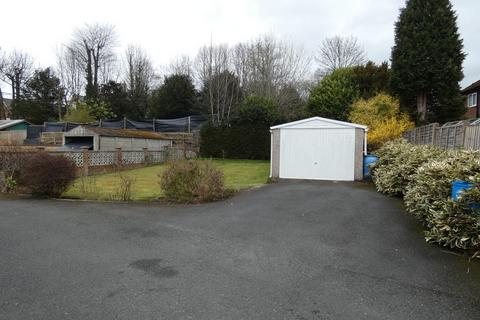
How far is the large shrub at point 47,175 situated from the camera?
9.90 meters

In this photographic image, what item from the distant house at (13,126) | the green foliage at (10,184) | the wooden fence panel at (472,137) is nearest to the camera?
the wooden fence panel at (472,137)

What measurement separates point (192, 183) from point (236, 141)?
15.2m

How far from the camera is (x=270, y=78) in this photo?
29.8 m

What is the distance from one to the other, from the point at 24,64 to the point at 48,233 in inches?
1722

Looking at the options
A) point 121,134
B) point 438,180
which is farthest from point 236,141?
point 438,180

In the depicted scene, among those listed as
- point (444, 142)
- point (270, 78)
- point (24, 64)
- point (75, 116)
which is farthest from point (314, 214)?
point (24, 64)

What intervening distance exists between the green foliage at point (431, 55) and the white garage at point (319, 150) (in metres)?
6.92

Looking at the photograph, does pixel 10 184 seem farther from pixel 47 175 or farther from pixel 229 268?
pixel 229 268

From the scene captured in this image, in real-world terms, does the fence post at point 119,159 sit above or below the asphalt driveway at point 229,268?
above

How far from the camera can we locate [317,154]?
13633 mm

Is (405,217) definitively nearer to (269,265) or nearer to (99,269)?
(269,265)

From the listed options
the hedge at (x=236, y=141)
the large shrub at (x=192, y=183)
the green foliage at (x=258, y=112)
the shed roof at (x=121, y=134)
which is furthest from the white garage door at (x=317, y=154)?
the shed roof at (x=121, y=134)

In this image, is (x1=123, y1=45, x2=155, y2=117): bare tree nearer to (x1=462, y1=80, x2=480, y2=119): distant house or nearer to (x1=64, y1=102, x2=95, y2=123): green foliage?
(x1=64, y1=102, x2=95, y2=123): green foliage

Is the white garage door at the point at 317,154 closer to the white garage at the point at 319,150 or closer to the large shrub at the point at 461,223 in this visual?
the white garage at the point at 319,150
